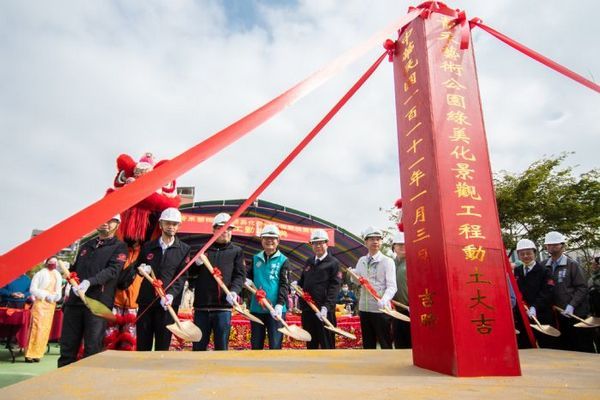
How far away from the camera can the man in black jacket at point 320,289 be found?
4.49 metres

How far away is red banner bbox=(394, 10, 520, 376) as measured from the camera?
1876 millimetres

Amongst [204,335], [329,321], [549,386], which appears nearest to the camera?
[549,386]

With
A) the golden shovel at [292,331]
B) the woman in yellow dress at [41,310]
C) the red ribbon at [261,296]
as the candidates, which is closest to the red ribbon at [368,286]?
the golden shovel at [292,331]

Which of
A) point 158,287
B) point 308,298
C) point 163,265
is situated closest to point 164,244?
point 163,265

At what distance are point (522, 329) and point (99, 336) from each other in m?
4.70

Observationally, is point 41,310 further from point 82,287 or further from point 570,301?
point 570,301

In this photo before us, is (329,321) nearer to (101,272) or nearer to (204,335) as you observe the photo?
(204,335)

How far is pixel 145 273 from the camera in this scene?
352cm

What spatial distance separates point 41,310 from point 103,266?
11.2ft

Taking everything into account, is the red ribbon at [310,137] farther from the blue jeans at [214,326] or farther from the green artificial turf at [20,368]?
the green artificial turf at [20,368]

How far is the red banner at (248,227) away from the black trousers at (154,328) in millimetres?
8325

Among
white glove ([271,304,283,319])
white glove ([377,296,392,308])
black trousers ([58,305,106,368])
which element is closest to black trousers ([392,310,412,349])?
white glove ([377,296,392,308])

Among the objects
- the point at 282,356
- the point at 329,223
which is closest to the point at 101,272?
the point at 282,356

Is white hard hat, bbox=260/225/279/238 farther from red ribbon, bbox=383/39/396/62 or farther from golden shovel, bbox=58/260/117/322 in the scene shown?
red ribbon, bbox=383/39/396/62
